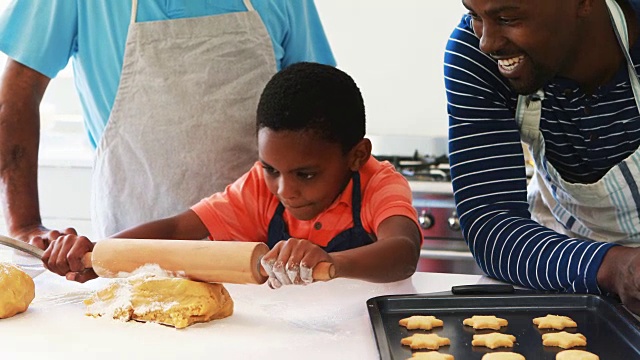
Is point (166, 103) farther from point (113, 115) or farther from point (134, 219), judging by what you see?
point (134, 219)

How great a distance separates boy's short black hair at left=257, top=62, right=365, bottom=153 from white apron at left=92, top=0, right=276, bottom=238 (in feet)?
0.91

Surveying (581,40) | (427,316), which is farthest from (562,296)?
(581,40)

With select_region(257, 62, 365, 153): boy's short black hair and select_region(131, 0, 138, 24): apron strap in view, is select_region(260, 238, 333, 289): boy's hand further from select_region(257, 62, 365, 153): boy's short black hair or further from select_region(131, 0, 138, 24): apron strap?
select_region(131, 0, 138, 24): apron strap

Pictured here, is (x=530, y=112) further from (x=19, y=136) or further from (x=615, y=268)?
(x=19, y=136)

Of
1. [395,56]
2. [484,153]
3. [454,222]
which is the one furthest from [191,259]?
[395,56]

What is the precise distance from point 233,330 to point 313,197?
37 centimetres

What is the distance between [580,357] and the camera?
1.04 metres

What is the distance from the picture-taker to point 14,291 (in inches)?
48.7

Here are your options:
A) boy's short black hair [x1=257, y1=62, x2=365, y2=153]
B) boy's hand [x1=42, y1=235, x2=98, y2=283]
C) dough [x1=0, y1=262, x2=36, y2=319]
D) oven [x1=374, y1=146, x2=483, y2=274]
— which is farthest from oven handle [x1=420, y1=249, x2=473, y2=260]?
dough [x1=0, y1=262, x2=36, y2=319]

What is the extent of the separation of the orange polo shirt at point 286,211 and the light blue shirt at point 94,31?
341mm

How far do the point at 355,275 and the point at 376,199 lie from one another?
0.87 ft

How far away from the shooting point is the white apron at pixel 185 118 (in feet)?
5.89

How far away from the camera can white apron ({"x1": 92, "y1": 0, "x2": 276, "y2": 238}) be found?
1.80m

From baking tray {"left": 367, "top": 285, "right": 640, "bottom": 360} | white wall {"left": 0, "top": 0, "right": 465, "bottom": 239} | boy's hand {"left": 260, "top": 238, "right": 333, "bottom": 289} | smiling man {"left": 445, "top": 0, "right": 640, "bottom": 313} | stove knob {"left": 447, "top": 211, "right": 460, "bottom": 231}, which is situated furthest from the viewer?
white wall {"left": 0, "top": 0, "right": 465, "bottom": 239}
